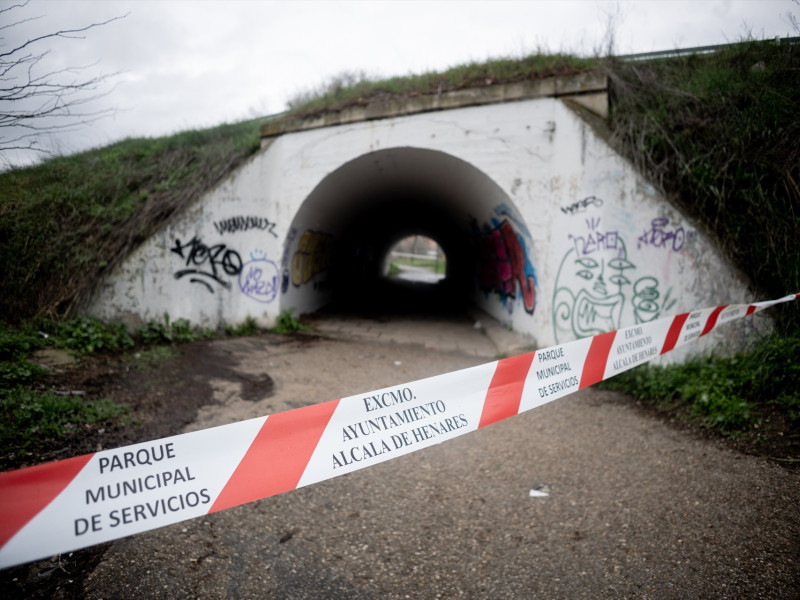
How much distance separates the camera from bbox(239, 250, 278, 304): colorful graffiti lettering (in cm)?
789

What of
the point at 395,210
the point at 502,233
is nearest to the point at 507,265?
the point at 502,233

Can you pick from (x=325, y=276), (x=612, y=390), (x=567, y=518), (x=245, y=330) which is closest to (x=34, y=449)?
(x=567, y=518)

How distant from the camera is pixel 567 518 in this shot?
9.04 ft

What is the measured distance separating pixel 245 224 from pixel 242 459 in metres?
7.01

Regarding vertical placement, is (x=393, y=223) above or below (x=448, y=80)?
below

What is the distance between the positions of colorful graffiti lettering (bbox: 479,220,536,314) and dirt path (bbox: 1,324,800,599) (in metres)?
3.30

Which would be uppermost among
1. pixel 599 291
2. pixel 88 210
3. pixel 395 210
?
pixel 88 210

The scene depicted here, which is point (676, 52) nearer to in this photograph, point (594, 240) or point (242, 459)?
point (594, 240)

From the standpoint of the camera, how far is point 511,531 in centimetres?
265

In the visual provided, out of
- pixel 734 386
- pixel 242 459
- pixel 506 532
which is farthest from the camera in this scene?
pixel 734 386

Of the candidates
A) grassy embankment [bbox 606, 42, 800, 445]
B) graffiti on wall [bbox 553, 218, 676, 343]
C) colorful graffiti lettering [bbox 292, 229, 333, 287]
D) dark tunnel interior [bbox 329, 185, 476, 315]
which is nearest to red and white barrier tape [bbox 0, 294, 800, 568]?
grassy embankment [bbox 606, 42, 800, 445]

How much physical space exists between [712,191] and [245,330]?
7.59 meters

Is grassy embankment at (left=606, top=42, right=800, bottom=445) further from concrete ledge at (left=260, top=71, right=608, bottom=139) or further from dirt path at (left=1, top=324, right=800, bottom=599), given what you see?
dirt path at (left=1, top=324, right=800, bottom=599)

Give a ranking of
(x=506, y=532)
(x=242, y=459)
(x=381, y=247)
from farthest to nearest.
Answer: (x=381, y=247) < (x=506, y=532) < (x=242, y=459)
